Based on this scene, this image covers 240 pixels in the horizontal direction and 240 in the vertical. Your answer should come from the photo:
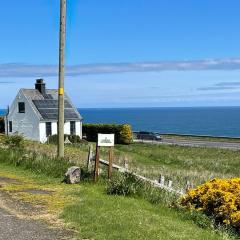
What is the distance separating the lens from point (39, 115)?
60.7 m

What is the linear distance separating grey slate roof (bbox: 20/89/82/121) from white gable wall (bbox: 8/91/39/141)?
0.56 m

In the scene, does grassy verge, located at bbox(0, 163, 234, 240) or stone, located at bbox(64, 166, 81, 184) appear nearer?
grassy verge, located at bbox(0, 163, 234, 240)

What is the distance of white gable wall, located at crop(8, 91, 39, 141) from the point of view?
201 ft

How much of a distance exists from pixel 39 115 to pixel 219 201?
50.7 meters

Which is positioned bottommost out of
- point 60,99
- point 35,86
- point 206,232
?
point 206,232

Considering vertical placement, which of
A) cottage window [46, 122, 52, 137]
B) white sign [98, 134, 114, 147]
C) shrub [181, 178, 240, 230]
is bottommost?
shrub [181, 178, 240, 230]

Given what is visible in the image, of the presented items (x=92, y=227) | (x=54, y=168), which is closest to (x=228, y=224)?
(x=92, y=227)

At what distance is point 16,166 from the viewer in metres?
18.3

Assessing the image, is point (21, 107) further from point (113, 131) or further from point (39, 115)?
point (113, 131)

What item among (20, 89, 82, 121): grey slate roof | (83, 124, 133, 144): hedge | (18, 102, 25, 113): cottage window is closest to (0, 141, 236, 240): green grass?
(20, 89, 82, 121): grey slate roof

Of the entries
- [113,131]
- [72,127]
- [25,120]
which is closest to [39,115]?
[25,120]

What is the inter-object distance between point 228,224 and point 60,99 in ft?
31.1

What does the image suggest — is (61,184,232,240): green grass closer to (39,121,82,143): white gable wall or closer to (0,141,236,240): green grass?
(0,141,236,240): green grass

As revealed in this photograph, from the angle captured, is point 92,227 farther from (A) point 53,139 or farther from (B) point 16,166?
(A) point 53,139
